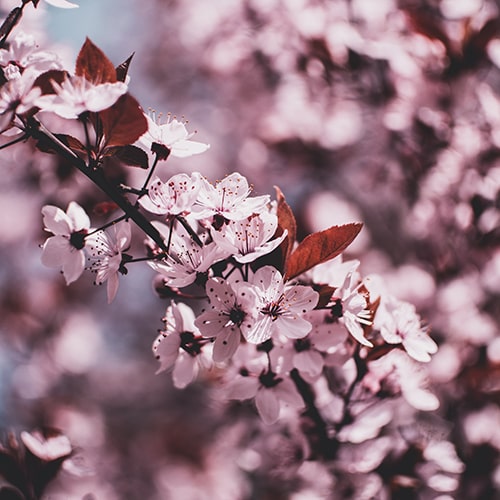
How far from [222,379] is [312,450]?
0.27 meters

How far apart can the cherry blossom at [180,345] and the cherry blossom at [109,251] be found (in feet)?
0.41

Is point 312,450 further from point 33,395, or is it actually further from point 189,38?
point 189,38

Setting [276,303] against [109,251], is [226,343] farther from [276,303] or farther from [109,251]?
[109,251]

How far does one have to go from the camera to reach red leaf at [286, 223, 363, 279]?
37.8 inches

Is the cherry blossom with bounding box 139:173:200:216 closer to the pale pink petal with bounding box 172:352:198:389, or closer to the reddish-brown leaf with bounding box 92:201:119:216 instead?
the reddish-brown leaf with bounding box 92:201:119:216

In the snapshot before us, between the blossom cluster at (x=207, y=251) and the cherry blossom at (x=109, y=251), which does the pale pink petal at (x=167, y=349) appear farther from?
the cherry blossom at (x=109, y=251)

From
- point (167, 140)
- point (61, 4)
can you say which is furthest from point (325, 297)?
point (61, 4)

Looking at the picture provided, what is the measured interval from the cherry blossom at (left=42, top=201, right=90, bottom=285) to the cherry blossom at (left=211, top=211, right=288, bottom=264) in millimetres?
286

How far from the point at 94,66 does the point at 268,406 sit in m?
0.68

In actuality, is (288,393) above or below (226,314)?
below

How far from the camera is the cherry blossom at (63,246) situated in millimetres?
1033

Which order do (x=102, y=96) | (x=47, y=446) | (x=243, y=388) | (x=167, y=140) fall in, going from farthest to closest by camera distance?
(x=47, y=446) < (x=243, y=388) < (x=167, y=140) < (x=102, y=96)

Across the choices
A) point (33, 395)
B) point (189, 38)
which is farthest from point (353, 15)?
point (33, 395)

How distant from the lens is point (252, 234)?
3.07 feet
